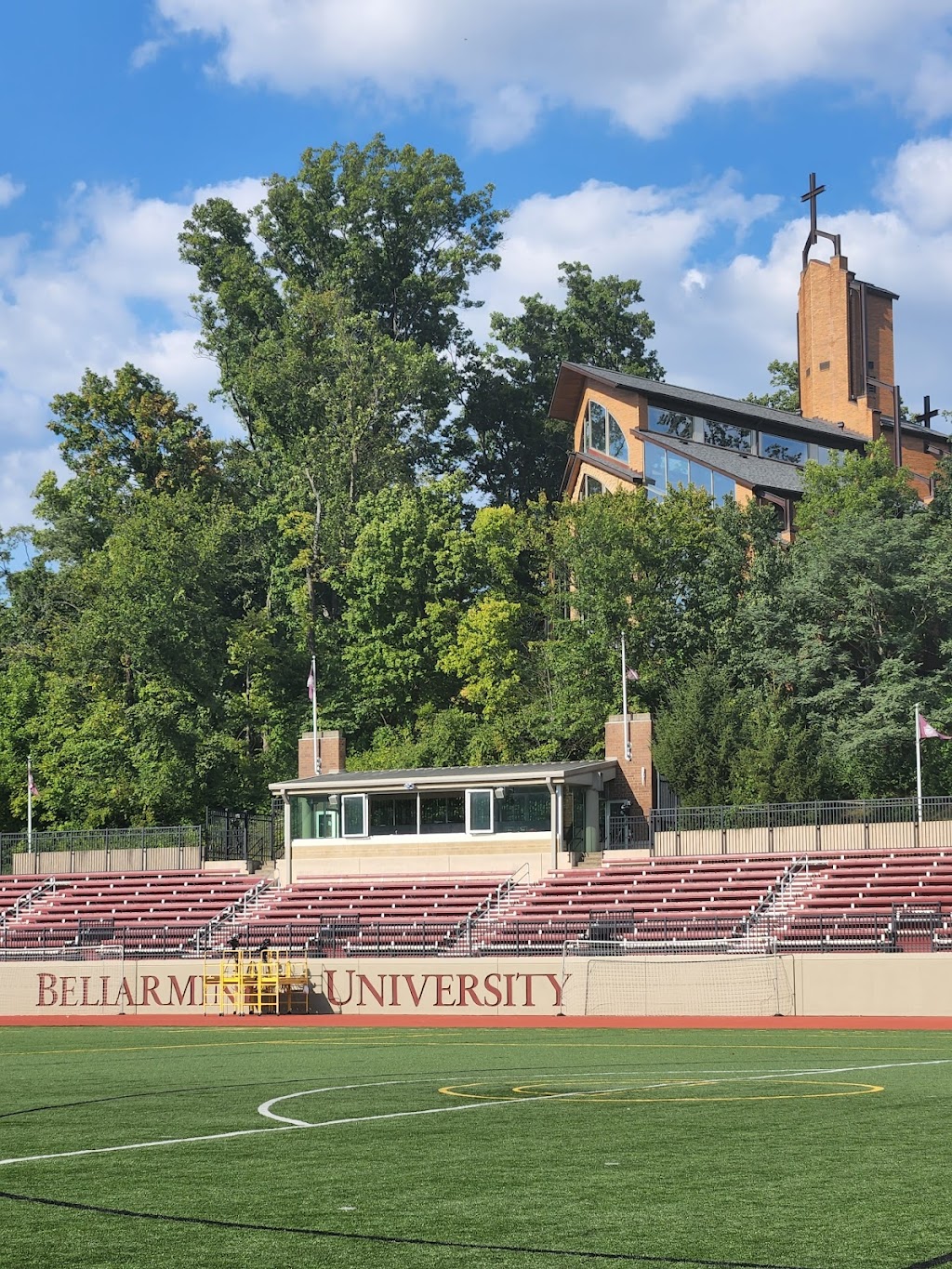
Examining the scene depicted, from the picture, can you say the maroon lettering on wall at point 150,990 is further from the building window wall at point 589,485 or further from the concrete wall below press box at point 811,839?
the building window wall at point 589,485

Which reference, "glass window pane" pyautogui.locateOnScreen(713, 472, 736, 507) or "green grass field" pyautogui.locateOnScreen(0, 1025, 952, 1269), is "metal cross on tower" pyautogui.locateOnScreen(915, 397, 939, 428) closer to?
"glass window pane" pyautogui.locateOnScreen(713, 472, 736, 507)

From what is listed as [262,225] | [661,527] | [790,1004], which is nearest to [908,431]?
[661,527]

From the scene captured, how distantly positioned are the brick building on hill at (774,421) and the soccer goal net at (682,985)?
28384 mm

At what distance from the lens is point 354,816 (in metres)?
47.7

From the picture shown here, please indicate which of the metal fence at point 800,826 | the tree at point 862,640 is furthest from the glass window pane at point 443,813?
the tree at point 862,640

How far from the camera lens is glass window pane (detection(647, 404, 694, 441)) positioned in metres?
63.5

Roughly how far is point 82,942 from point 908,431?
44.8 meters

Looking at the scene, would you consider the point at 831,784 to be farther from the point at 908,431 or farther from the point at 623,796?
the point at 908,431

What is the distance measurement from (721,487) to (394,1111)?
1940 inches

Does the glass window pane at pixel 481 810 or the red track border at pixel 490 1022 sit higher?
the glass window pane at pixel 481 810

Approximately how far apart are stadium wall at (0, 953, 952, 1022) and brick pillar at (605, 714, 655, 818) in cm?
1254

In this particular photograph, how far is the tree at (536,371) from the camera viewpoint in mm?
82312

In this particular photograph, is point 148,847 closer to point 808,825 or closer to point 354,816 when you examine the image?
point 354,816

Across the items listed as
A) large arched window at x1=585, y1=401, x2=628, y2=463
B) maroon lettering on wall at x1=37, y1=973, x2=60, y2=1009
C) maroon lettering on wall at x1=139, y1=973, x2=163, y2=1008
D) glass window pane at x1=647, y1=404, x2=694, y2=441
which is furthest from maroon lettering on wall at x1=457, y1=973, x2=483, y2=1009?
glass window pane at x1=647, y1=404, x2=694, y2=441
